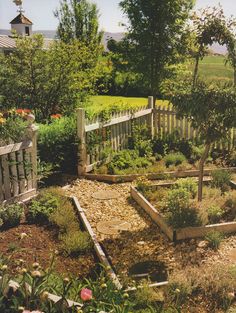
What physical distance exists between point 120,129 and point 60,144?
7.03 ft

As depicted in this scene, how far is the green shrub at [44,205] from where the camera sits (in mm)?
6023

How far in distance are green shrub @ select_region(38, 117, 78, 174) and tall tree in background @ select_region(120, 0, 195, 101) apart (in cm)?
520

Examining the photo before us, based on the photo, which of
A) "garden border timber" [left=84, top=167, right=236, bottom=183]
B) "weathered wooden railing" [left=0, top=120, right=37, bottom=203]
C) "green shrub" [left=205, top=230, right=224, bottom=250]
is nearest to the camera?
"green shrub" [left=205, top=230, right=224, bottom=250]

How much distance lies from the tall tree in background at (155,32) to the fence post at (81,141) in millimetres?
5461

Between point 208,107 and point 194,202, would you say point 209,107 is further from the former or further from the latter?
point 194,202

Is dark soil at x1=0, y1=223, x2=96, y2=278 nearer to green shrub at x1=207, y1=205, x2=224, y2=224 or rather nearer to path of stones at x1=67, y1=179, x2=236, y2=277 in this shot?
path of stones at x1=67, y1=179, x2=236, y2=277

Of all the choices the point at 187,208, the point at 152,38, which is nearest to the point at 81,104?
the point at 152,38

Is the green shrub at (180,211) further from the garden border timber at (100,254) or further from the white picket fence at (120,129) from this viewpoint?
the white picket fence at (120,129)

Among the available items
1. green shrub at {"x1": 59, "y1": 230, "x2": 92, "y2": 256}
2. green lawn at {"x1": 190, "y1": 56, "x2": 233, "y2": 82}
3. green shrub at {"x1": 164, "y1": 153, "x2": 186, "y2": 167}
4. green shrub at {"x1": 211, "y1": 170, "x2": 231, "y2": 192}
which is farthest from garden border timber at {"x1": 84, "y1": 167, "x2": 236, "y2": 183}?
green shrub at {"x1": 59, "y1": 230, "x2": 92, "y2": 256}

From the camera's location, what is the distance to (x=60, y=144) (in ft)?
26.6

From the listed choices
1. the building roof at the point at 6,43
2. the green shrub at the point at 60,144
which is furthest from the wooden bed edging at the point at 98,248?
the building roof at the point at 6,43

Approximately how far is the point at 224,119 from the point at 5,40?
32.4m

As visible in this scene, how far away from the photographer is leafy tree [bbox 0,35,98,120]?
1001 centimetres

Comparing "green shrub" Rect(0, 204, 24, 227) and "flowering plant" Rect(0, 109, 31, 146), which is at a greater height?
"flowering plant" Rect(0, 109, 31, 146)
